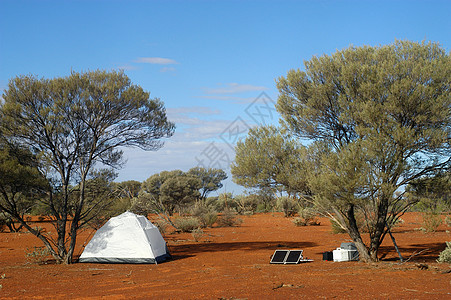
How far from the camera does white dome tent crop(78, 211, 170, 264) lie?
14.8 m

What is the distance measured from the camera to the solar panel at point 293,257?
1361 centimetres

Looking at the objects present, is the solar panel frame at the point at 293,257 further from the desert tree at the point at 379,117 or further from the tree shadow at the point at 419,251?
the tree shadow at the point at 419,251

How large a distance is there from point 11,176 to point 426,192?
45.0 ft

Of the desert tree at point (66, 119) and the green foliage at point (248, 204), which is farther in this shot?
the green foliage at point (248, 204)

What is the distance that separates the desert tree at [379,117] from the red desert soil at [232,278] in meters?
2.13

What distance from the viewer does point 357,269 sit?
11.9m

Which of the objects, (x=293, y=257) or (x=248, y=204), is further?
(x=248, y=204)

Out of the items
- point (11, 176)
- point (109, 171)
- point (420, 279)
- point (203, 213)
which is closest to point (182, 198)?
point (203, 213)

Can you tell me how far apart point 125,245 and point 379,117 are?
10040 mm

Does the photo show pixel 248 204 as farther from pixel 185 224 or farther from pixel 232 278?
pixel 232 278

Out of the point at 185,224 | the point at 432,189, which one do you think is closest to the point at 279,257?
the point at 432,189

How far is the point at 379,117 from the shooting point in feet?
39.0

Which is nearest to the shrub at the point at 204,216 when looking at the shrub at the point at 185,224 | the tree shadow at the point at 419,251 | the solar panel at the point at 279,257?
the shrub at the point at 185,224

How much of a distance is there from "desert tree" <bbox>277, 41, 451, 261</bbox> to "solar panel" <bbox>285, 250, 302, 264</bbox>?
2.05m
